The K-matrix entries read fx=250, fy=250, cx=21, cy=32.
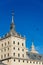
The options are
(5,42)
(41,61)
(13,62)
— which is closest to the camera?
(13,62)

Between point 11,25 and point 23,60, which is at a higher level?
point 11,25

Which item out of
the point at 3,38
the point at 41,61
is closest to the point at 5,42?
the point at 3,38

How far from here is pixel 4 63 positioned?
8656 cm

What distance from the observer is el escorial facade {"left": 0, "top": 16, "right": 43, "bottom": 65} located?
86.4 m

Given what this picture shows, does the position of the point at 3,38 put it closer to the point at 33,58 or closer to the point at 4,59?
the point at 4,59

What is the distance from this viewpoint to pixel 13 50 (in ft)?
286

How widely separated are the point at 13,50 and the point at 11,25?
10.2 meters

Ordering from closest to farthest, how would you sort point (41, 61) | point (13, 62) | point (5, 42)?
point (13, 62)
point (5, 42)
point (41, 61)

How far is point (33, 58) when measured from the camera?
312ft

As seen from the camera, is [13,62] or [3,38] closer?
[13,62]

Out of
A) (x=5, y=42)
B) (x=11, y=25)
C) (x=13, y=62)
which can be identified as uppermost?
(x=11, y=25)

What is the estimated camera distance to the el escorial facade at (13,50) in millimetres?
86375

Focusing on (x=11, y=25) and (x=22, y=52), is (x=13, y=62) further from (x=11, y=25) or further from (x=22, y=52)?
(x=11, y=25)

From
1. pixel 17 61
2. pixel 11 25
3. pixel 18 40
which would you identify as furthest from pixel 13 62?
pixel 11 25
